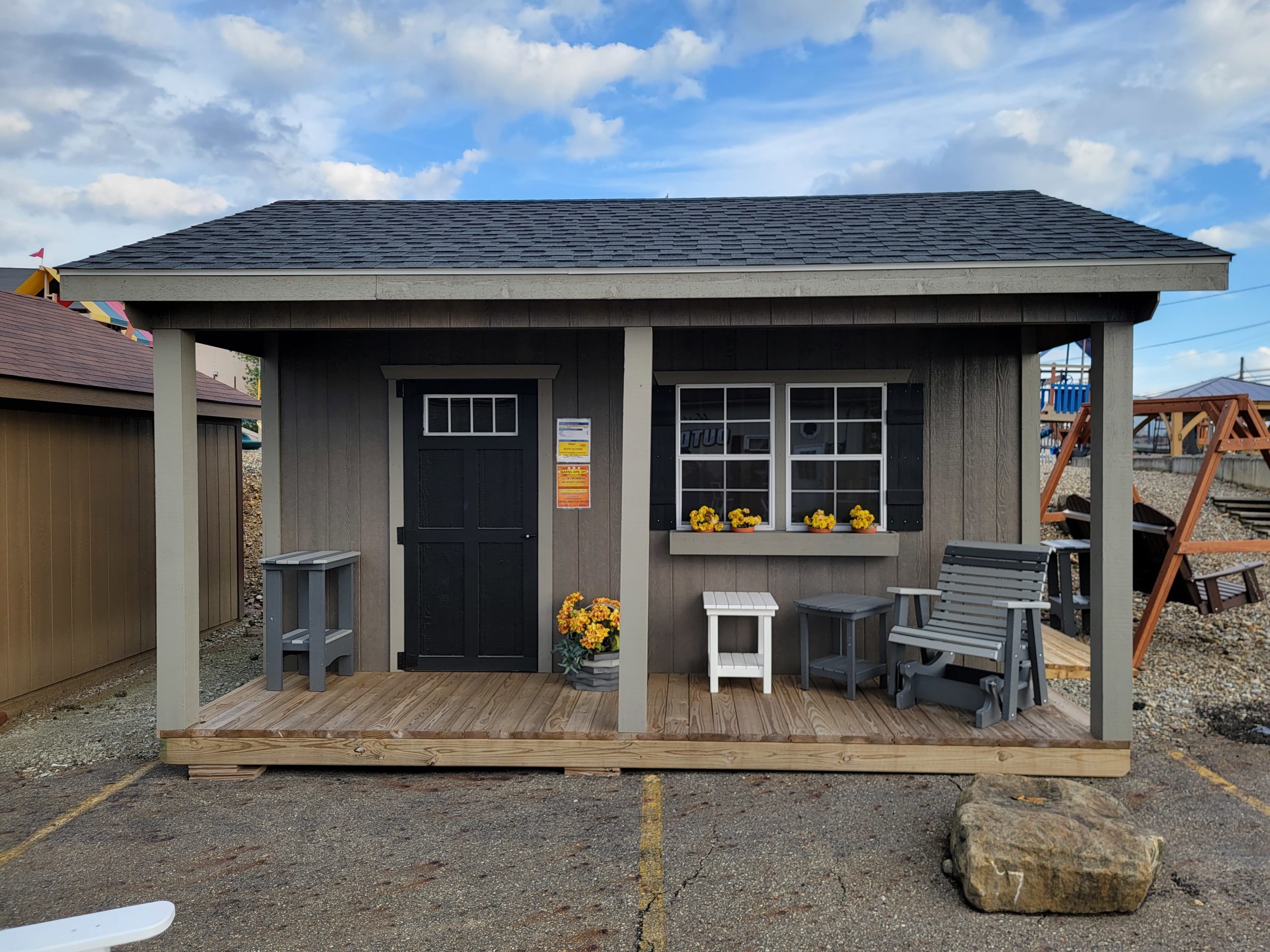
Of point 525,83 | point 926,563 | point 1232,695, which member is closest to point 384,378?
point 926,563

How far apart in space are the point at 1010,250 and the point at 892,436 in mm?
1426

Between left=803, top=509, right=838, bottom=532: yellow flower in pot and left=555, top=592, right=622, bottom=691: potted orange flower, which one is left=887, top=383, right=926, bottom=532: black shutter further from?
left=555, top=592, right=622, bottom=691: potted orange flower

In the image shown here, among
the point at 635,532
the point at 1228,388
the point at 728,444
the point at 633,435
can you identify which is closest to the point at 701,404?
the point at 728,444

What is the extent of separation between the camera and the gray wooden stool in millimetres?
4633

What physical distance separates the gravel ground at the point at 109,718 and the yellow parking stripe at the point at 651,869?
9.29 ft

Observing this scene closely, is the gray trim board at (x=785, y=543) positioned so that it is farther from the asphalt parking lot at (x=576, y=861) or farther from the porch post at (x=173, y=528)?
the porch post at (x=173, y=528)

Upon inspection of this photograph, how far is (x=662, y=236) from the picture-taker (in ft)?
14.3

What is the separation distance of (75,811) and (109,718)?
1525mm

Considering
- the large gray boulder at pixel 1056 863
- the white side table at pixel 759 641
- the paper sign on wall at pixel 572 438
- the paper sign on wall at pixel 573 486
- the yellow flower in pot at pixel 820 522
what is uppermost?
the paper sign on wall at pixel 572 438

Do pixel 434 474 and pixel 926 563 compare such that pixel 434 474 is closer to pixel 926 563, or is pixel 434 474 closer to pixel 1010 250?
pixel 926 563

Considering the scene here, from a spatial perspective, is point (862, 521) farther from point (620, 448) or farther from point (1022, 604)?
point (620, 448)

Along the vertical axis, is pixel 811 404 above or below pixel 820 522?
above

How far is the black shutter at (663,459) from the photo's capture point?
5008 mm

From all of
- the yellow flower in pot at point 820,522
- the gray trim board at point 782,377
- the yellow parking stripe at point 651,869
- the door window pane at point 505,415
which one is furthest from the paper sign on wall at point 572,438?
the yellow parking stripe at point 651,869
